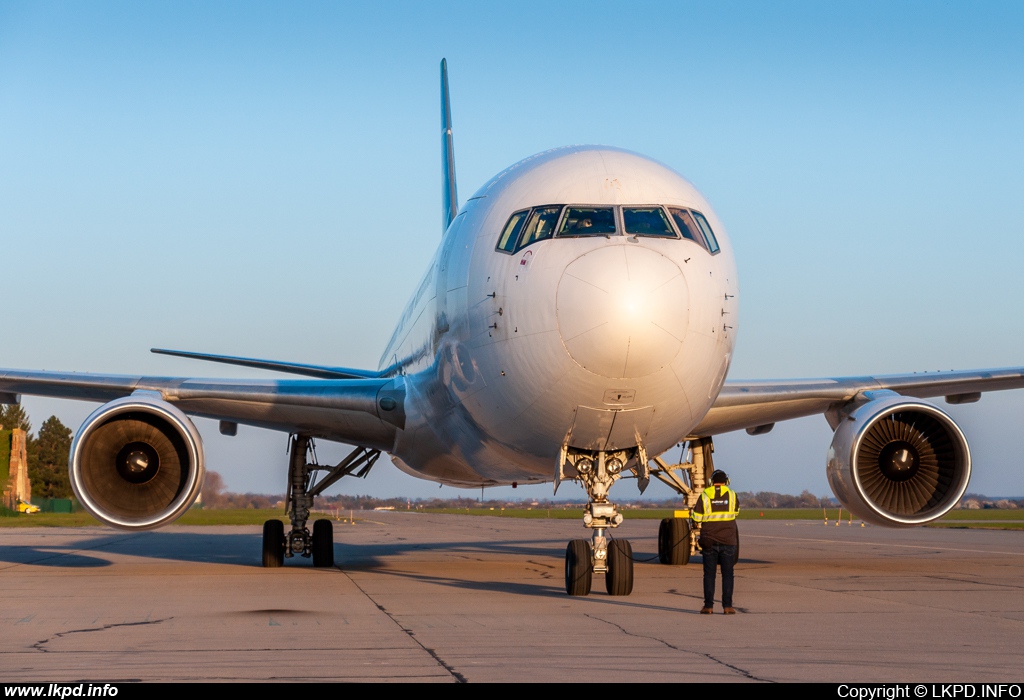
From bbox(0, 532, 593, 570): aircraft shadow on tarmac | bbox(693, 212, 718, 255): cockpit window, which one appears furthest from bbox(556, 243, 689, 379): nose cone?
bbox(0, 532, 593, 570): aircraft shadow on tarmac

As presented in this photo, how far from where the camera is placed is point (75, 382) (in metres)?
14.9

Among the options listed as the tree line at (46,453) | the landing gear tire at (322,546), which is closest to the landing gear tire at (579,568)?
the landing gear tire at (322,546)

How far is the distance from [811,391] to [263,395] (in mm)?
7274

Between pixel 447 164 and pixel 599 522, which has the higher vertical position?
pixel 447 164

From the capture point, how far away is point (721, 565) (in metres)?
10.0

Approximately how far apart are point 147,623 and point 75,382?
6929 millimetres

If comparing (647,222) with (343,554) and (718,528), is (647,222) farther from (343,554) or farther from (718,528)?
(343,554)

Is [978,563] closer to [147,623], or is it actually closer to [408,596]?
[408,596]

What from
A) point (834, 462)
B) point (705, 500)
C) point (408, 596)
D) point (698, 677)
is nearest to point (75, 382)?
point (408, 596)

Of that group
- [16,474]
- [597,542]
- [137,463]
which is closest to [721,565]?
[597,542]

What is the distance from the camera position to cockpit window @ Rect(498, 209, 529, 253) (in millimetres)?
10177

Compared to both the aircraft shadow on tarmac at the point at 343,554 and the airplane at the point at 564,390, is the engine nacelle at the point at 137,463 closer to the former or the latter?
the airplane at the point at 564,390

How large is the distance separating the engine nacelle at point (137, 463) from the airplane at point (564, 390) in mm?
23

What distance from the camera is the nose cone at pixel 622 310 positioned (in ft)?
29.9
